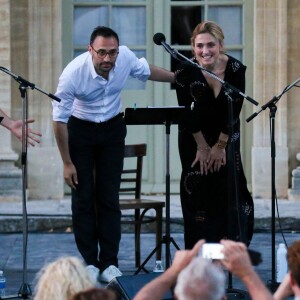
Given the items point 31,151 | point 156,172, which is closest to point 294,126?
point 156,172

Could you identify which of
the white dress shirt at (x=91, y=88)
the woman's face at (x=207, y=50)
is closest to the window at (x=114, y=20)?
the white dress shirt at (x=91, y=88)

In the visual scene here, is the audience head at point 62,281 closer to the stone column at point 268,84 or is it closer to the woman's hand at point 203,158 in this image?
the woman's hand at point 203,158

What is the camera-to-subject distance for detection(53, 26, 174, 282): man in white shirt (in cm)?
809

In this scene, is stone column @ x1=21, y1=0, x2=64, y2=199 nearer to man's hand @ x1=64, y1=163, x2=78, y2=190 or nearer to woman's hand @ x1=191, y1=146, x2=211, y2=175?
man's hand @ x1=64, y1=163, x2=78, y2=190

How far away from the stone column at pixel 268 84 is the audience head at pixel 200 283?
7.46m

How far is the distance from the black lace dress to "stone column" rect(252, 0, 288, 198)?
3301 mm

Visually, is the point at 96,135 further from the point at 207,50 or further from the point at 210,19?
the point at 210,19

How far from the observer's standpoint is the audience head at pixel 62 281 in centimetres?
441

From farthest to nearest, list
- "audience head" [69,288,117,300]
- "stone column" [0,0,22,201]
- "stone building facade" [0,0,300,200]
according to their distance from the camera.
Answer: "stone building facade" [0,0,300,200] < "stone column" [0,0,22,201] < "audience head" [69,288,117,300]

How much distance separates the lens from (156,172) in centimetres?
1205

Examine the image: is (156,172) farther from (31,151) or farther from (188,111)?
(188,111)

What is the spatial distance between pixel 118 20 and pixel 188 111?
407 centimetres

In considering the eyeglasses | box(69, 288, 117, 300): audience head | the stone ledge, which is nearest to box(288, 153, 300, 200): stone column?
the stone ledge

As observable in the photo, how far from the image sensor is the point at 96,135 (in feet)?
27.1
